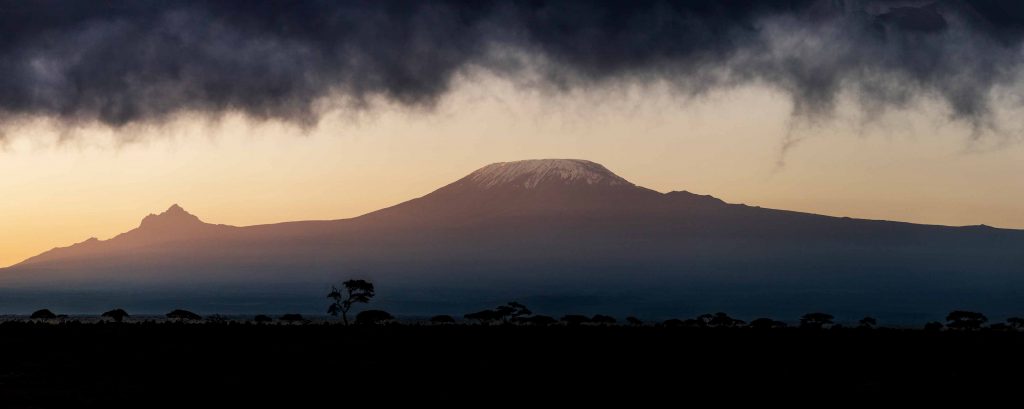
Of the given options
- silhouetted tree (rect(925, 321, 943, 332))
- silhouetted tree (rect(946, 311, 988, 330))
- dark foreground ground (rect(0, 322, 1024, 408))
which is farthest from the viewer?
silhouetted tree (rect(946, 311, 988, 330))

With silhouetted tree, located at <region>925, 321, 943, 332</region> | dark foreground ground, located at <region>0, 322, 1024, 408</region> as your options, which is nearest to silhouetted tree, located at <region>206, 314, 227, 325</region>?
dark foreground ground, located at <region>0, 322, 1024, 408</region>

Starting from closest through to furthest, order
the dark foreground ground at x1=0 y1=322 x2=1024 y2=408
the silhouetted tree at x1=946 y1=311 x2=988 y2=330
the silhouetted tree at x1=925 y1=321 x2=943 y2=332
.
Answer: the dark foreground ground at x1=0 y1=322 x2=1024 y2=408
the silhouetted tree at x1=925 y1=321 x2=943 y2=332
the silhouetted tree at x1=946 y1=311 x2=988 y2=330

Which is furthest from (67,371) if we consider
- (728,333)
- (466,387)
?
(728,333)

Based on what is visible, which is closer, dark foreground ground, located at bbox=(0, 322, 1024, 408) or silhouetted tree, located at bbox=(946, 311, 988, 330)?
dark foreground ground, located at bbox=(0, 322, 1024, 408)

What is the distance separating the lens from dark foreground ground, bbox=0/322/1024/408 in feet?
98.6

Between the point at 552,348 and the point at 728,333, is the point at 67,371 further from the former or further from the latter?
the point at 728,333

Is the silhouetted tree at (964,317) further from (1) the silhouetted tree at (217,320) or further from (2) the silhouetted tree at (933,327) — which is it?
(1) the silhouetted tree at (217,320)

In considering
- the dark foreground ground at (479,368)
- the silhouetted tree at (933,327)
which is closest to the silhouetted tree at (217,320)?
the dark foreground ground at (479,368)

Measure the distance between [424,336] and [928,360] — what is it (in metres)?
23.1

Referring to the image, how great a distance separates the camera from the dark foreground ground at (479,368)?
98.6ft

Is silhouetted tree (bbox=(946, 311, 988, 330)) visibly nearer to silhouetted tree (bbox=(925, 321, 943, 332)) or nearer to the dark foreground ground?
silhouetted tree (bbox=(925, 321, 943, 332))

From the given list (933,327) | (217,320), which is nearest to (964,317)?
(933,327)

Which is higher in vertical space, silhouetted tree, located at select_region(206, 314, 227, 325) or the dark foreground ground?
silhouetted tree, located at select_region(206, 314, 227, 325)

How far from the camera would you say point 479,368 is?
37375 millimetres
